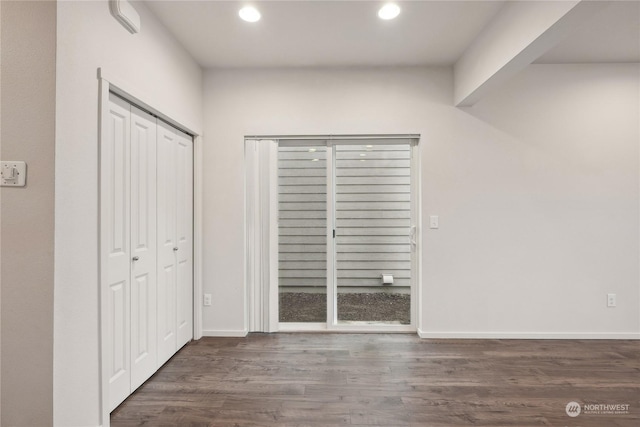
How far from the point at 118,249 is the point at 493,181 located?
3.20 metres

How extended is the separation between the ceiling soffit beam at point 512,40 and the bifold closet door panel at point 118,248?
2569 mm

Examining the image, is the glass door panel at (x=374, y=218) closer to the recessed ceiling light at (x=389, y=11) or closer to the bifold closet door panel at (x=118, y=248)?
the recessed ceiling light at (x=389, y=11)

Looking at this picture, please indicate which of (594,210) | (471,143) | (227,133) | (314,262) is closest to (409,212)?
(471,143)

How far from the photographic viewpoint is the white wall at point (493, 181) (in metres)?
3.01

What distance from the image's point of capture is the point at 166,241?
2.53m

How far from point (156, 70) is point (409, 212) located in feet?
8.44

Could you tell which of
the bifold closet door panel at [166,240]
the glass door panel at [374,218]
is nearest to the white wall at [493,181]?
the glass door panel at [374,218]

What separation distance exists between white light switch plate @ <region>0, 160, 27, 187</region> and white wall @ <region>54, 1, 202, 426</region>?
Answer: 0.46ft

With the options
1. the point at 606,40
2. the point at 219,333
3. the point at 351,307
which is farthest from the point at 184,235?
the point at 606,40

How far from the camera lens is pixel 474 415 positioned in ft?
6.16

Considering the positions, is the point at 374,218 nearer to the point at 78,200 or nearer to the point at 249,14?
the point at 249,14

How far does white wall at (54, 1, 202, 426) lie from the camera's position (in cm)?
146

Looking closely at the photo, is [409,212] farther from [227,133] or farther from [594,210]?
[227,133]

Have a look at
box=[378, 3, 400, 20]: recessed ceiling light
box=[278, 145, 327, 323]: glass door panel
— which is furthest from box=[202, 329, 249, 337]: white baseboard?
box=[378, 3, 400, 20]: recessed ceiling light
